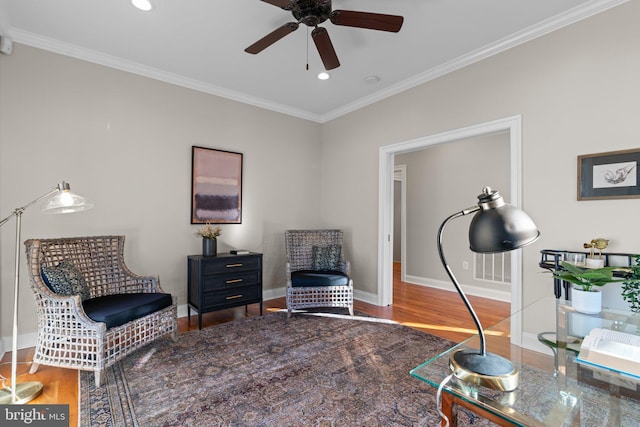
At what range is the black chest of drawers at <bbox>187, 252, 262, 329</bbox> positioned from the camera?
10.4ft

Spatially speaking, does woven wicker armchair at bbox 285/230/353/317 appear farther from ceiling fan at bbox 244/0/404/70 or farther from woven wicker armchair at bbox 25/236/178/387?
ceiling fan at bbox 244/0/404/70

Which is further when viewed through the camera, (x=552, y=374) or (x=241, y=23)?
(x=241, y=23)

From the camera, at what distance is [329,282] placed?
11.4 ft

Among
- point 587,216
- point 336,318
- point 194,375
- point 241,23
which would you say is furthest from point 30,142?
point 587,216

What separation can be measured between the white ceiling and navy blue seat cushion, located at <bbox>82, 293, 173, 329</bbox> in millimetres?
2313

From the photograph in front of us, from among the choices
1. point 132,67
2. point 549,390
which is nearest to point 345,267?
point 549,390

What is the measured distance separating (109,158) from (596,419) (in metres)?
3.92

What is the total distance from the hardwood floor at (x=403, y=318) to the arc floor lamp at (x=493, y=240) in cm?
196

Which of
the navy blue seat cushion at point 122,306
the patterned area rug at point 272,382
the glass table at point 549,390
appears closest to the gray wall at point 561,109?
the glass table at point 549,390

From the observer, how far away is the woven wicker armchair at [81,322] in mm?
2105

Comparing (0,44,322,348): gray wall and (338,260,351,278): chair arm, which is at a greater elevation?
(0,44,322,348): gray wall

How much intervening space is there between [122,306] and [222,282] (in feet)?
3.47

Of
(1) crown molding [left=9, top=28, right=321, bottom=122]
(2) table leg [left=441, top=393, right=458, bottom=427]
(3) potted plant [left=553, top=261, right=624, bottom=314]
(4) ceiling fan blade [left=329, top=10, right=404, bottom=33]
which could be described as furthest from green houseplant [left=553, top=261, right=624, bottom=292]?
(1) crown molding [left=9, top=28, right=321, bottom=122]

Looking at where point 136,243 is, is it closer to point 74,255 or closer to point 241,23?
point 74,255
